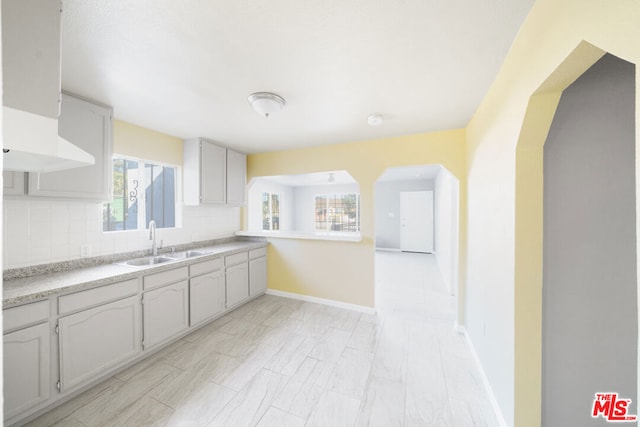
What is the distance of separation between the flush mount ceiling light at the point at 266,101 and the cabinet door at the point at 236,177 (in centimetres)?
171

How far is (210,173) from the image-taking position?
3436mm

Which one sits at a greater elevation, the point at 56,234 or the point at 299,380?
the point at 56,234

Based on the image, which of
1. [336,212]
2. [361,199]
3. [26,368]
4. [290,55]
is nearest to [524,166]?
[290,55]

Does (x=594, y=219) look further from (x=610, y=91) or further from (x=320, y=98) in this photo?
(x=320, y=98)

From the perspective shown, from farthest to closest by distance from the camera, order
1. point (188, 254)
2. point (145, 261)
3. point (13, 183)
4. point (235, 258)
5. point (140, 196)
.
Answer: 1. point (235, 258)
2. point (188, 254)
3. point (140, 196)
4. point (145, 261)
5. point (13, 183)

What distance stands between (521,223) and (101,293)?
9.51 feet

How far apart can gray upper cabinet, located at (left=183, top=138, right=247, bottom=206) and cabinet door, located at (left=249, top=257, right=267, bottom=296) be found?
2.91ft

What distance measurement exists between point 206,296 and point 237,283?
20.0 inches

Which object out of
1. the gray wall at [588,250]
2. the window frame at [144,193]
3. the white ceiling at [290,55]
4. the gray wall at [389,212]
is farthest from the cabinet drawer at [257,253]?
the gray wall at [389,212]

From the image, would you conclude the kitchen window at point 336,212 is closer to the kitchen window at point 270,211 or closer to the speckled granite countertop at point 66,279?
the kitchen window at point 270,211

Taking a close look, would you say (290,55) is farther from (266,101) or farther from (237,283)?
(237,283)

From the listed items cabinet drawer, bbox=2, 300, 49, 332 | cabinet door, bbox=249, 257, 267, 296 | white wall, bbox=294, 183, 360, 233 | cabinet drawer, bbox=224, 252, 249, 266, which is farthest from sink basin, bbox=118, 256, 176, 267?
white wall, bbox=294, 183, 360, 233

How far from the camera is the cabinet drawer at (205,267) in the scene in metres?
2.81

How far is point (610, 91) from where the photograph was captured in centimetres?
151
